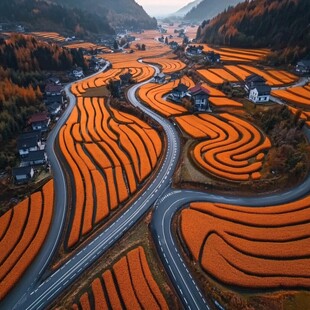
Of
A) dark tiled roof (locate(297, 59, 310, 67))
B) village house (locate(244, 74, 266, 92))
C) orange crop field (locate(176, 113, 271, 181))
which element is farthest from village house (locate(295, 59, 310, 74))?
orange crop field (locate(176, 113, 271, 181))

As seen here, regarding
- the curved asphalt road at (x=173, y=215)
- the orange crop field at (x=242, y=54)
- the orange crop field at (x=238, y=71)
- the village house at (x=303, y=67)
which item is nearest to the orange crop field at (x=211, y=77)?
the orange crop field at (x=238, y=71)

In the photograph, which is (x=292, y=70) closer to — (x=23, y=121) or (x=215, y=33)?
(x=215, y=33)

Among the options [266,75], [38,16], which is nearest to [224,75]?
[266,75]

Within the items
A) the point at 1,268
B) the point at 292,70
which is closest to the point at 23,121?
the point at 1,268

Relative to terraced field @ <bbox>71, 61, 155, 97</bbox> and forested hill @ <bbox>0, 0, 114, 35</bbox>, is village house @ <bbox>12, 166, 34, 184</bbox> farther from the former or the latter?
forested hill @ <bbox>0, 0, 114, 35</bbox>

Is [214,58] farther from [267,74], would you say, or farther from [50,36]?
[50,36]
